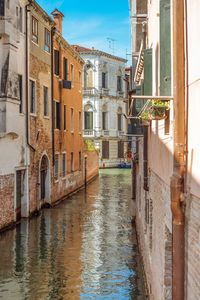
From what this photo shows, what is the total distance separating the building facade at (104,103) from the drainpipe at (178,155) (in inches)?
1593

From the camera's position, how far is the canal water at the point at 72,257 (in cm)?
910

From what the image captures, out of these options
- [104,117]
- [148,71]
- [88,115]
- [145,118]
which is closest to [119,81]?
[104,117]

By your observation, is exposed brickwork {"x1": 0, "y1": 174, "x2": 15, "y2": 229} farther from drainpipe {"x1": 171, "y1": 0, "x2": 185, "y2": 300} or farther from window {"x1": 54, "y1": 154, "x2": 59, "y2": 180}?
drainpipe {"x1": 171, "y1": 0, "x2": 185, "y2": 300}

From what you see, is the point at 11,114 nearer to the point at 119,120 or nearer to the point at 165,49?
the point at 165,49

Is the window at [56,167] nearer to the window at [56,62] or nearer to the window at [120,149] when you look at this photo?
the window at [56,62]

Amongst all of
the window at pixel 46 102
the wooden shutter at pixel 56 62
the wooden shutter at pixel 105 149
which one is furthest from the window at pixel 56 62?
the wooden shutter at pixel 105 149

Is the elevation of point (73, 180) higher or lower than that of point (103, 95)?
lower

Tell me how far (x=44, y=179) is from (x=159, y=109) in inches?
600

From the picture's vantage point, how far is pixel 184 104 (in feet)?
14.1

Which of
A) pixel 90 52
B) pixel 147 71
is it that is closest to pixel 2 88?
pixel 147 71

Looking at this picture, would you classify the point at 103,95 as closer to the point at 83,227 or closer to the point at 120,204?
the point at 120,204

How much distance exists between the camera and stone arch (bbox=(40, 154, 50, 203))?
1978 cm

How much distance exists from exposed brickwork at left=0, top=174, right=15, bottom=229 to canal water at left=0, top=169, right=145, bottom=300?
43cm

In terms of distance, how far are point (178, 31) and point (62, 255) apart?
878 cm
